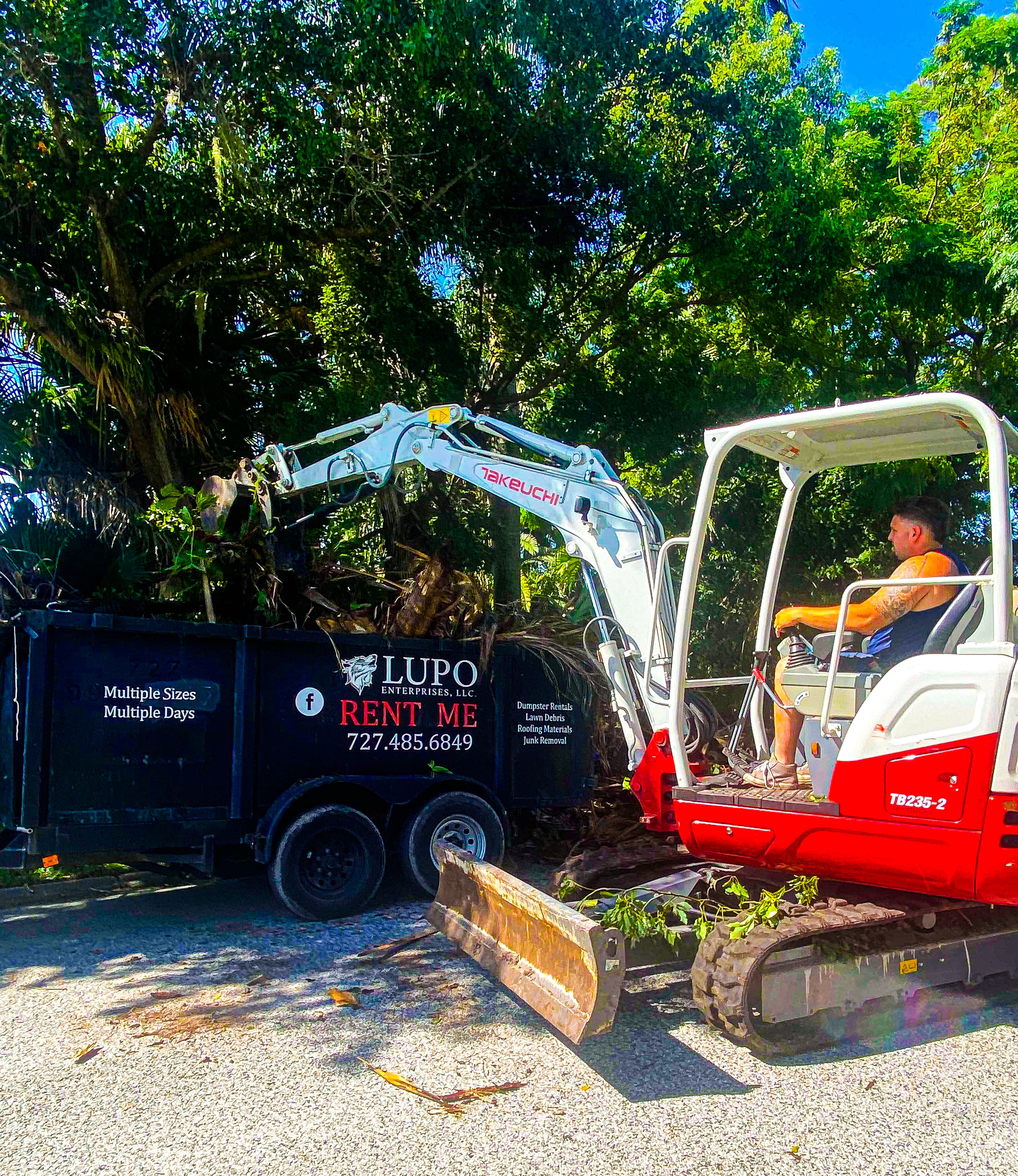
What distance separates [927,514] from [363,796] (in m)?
4.33

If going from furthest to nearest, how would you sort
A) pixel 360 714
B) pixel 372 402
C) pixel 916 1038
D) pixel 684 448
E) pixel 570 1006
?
1. pixel 684 448
2. pixel 372 402
3. pixel 360 714
4. pixel 916 1038
5. pixel 570 1006

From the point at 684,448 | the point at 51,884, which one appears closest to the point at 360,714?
the point at 51,884

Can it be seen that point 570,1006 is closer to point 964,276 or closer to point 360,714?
point 360,714

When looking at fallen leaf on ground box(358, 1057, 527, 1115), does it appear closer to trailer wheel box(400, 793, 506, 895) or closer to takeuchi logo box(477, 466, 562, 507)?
trailer wheel box(400, 793, 506, 895)

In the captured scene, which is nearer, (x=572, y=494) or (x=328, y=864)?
(x=328, y=864)

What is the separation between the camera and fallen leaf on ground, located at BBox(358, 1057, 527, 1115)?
4.26 m

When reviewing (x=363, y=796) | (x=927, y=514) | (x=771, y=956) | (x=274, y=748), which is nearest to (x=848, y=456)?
(x=927, y=514)

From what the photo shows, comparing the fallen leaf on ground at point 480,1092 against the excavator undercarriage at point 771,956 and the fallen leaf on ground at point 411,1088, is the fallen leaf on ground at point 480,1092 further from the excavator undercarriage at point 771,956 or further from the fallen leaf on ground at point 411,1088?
the excavator undercarriage at point 771,956

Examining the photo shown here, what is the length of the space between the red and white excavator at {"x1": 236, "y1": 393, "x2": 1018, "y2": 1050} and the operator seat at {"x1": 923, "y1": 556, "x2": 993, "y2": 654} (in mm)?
10

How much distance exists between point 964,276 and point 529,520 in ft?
21.6

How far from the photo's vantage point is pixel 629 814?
9898 millimetres

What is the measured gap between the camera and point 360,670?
7.74m

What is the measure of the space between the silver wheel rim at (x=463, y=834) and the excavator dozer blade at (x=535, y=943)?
1.33m

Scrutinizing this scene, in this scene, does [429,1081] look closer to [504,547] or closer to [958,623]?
[958,623]
